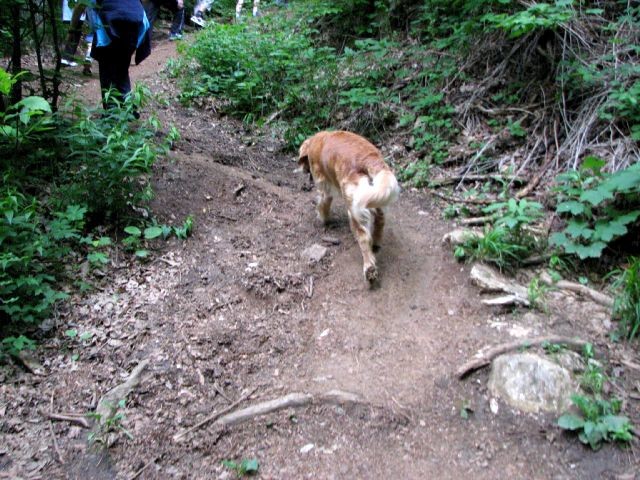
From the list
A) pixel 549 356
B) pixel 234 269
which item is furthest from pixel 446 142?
pixel 549 356

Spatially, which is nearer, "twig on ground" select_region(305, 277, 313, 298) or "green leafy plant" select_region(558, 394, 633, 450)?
"green leafy plant" select_region(558, 394, 633, 450)

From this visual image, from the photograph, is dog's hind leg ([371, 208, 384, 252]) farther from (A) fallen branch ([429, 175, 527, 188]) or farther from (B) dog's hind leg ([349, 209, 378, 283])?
(A) fallen branch ([429, 175, 527, 188])

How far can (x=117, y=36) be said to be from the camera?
19.9 ft

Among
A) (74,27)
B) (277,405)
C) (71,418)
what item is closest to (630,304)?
(277,405)

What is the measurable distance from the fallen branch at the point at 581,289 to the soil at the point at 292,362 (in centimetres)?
12

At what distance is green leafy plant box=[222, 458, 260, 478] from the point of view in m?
3.02

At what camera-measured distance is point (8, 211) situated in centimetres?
429

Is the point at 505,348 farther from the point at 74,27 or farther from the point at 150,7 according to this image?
the point at 150,7

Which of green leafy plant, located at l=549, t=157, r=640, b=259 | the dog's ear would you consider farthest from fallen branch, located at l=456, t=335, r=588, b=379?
the dog's ear

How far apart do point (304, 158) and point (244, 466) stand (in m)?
3.83

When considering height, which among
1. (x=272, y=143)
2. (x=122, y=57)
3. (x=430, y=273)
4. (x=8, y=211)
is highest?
(x=122, y=57)

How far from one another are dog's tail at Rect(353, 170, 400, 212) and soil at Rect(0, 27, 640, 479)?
28.8 inches

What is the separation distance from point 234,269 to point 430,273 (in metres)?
1.99

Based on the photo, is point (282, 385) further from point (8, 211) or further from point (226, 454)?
point (8, 211)
